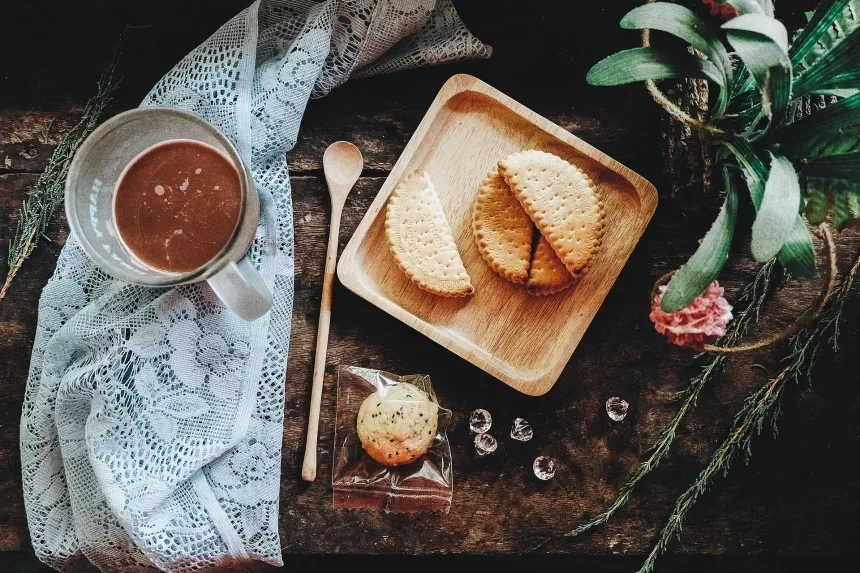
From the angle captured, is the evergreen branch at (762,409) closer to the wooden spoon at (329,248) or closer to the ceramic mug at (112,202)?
the wooden spoon at (329,248)

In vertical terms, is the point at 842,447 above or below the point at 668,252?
below

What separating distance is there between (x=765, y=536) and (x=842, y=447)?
226 millimetres

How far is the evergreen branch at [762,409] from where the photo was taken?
4.09ft

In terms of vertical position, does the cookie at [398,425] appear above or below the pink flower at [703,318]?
below

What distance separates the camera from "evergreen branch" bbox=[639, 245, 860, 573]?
1246 millimetres

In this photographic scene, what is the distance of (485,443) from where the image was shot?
1273mm

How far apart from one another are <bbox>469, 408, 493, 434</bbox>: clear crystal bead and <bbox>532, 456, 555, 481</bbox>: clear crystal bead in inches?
4.5

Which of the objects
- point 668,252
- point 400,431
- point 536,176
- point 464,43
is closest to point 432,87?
point 464,43

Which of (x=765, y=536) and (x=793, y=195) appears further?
(x=765, y=536)

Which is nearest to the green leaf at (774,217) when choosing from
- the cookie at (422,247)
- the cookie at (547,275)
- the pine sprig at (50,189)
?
the cookie at (547,275)

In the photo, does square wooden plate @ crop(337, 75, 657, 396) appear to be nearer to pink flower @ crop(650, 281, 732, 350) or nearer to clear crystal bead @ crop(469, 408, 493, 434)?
clear crystal bead @ crop(469, 408, 493, 434)

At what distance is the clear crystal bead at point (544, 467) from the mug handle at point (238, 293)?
0.59 metres

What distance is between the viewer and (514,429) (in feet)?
4.19

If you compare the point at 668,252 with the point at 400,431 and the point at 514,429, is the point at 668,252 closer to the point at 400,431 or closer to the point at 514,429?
the point at 514,429
